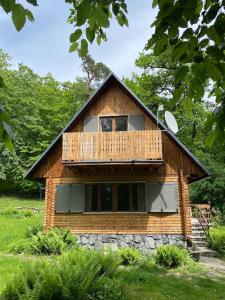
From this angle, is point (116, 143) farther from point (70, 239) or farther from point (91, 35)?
point (91, 35)

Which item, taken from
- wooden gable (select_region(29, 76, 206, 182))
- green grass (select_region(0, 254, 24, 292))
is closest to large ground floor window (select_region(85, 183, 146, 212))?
wooden gable (select_region(29, 76, 206, 182))

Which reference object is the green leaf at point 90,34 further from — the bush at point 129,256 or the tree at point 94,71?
the tree at point 94,71

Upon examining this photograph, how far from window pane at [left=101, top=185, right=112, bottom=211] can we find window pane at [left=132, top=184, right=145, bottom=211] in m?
1.10

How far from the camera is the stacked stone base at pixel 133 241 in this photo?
15.2m

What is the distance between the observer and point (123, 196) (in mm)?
15875

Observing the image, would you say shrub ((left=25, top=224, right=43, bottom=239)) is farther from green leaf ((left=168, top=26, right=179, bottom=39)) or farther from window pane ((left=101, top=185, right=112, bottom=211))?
green leaf ((left=168, top=26, right=179, bottom=39))

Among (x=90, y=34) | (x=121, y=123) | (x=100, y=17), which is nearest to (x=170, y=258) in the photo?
(x=121, y=123)

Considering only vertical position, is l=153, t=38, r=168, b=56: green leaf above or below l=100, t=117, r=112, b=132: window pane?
below

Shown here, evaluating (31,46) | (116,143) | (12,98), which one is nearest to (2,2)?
(31,46)

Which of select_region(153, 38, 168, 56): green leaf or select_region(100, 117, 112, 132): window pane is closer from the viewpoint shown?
select_region(153, 38, 168, 56): green leaf

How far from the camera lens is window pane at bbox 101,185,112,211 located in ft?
52.0

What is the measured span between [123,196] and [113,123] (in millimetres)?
3648

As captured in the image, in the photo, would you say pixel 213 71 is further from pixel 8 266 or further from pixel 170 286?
pixel 8 266

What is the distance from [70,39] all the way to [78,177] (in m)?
13.9
